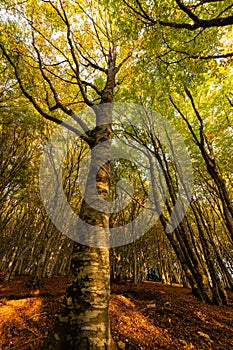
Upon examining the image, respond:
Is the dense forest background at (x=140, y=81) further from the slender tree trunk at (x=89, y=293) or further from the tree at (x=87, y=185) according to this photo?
the slender tree trunk at (x=89, y=293)

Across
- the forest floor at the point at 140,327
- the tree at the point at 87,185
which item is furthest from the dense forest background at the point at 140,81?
the forest floor at the point at 140,327

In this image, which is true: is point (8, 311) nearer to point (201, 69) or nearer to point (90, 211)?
point (90, 211)

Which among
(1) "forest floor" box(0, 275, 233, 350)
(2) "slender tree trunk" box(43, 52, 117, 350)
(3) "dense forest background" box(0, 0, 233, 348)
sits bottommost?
(1) "forest floor" box(0, 275, 233, 350)

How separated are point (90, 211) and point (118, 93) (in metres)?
7.19

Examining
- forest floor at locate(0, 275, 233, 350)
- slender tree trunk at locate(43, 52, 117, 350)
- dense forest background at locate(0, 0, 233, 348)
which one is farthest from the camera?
dense forest background at locate(0, 0, 233, 348)

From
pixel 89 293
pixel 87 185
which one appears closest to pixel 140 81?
pixel 87 185

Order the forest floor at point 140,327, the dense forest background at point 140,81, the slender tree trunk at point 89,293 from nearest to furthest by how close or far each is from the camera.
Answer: the slender tree trunk at point 89,293 → the forest floor at point 140,327 → the dense forest background at point 140,81

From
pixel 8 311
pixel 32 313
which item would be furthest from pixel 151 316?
pixel 8 311

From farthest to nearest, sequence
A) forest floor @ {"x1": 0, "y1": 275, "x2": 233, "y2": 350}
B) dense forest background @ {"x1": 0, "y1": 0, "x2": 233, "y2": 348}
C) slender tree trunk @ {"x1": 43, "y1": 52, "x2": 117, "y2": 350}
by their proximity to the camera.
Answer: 1. dense forest background @ {"x1": 0, "y1": 0, "x2": 233, "y2": 348}
2. forest floor @ {"x1": 0, "y1": 275, "x2": 233, "y2": 350}
3. slender tree trunk @ {"x1": 43, "y1": 52, "x2": 117, "y2": 350}

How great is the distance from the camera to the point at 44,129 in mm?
11156

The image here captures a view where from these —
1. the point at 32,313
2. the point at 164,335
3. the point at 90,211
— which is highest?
the point at 90,211

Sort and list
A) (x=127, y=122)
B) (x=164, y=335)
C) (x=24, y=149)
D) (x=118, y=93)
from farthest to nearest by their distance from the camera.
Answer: (x=24, y=149) → (x=127, y=122) → (x=118, y=93) → (x=164, y=335)

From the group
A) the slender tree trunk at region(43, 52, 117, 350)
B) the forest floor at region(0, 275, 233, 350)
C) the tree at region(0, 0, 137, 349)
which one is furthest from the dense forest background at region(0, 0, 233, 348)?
the forest floor at region(0, 275, 233, 350)

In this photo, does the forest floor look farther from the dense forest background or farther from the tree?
the dense forest background
